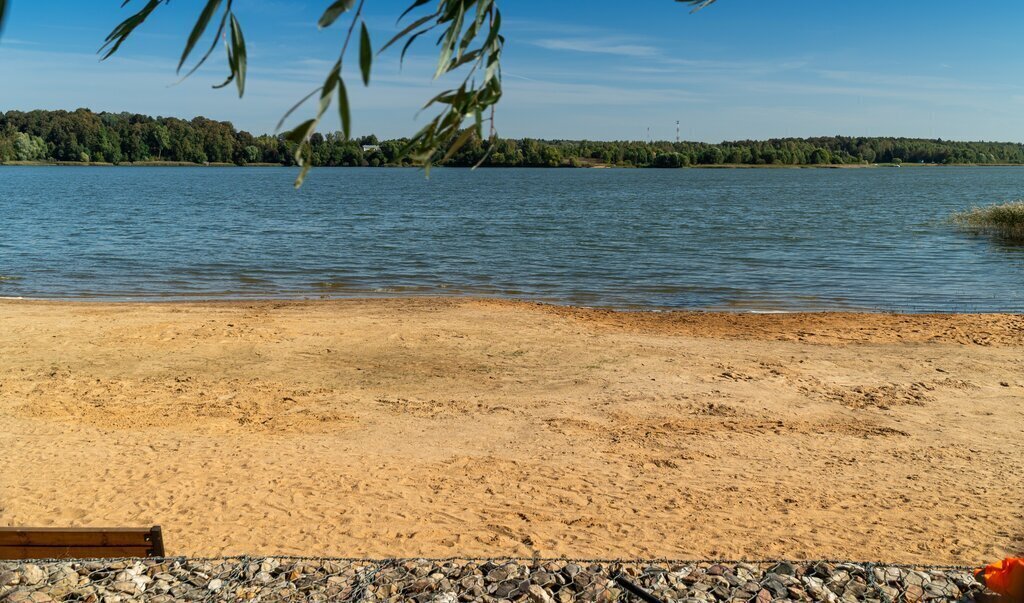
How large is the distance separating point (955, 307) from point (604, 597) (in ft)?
57.4

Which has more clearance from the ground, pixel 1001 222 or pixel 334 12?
pixel 334 12

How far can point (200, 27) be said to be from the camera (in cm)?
259

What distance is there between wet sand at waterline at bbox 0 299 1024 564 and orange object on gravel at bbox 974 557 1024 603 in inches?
49.9

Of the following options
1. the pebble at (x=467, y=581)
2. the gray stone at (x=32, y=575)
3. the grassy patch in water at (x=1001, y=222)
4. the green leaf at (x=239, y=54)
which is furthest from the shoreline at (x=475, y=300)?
the grassy patch in water at (x=1001, y=222)

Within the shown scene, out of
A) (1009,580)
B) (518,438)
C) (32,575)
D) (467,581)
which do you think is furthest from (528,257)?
(1009,580)

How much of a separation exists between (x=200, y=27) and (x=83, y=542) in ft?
14.4

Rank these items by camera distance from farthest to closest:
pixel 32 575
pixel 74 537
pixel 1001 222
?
pixel 1001 222 < pixel 74 537 < pixel 32 575

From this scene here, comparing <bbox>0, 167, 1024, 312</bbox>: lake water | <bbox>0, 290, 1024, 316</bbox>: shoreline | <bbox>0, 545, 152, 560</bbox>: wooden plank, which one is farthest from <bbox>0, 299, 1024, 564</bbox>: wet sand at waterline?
<bbox>0, 167, 1024, 312</bbox>: lake water

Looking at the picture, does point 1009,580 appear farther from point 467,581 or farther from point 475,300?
point 475,300

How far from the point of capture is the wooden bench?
563cm

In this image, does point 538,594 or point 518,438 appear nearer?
point 538,594

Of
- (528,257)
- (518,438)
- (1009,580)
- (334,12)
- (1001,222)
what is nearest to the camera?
(334,12)

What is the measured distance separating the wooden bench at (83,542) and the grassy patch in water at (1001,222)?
35.6 metres

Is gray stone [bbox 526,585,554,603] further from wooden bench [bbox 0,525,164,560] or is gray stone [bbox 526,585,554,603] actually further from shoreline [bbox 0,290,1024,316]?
shoreline [bbox 0,290,1024,316]
